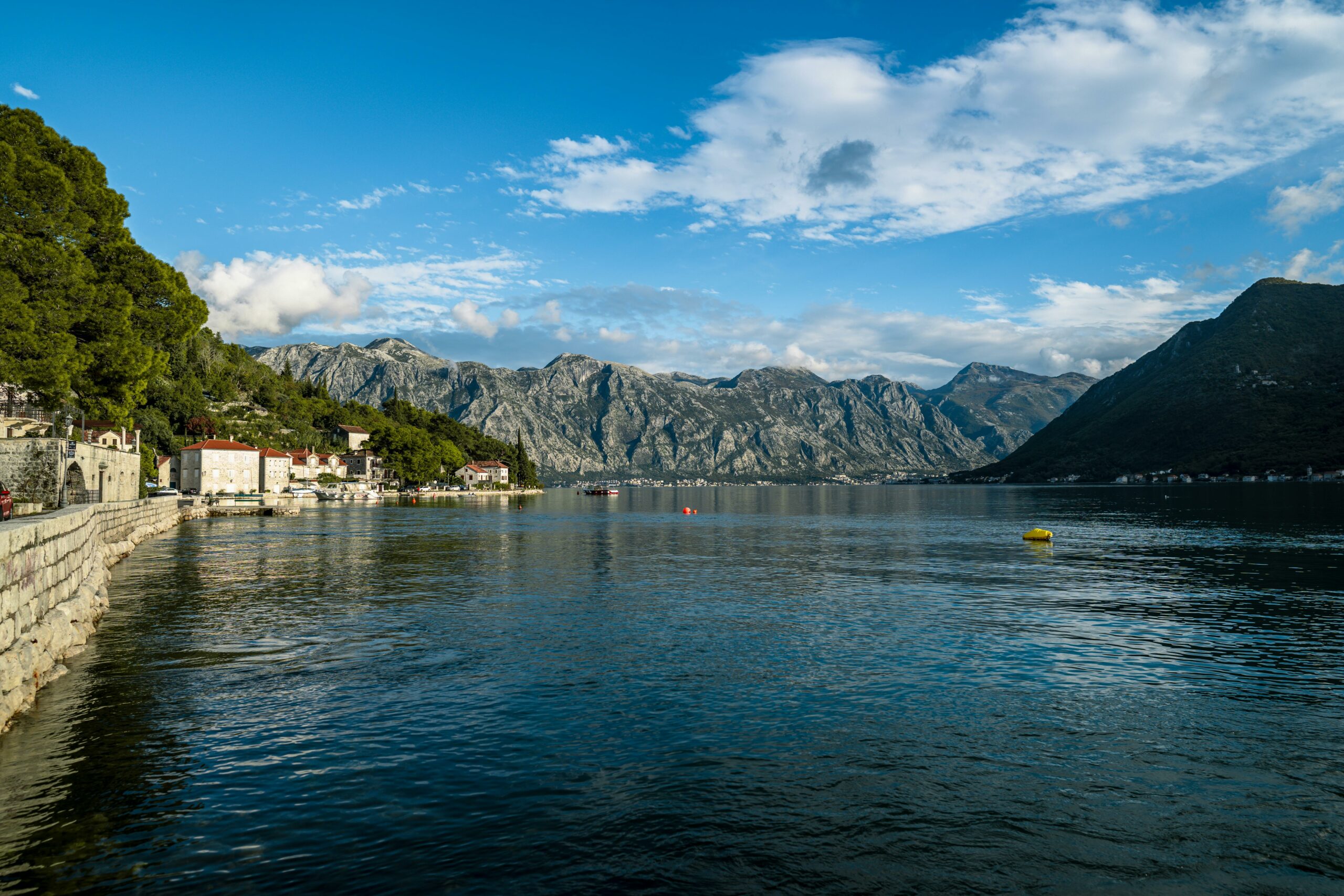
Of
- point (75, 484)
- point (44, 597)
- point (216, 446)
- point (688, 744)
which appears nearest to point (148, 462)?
point (216, 446)

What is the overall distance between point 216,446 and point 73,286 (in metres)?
122

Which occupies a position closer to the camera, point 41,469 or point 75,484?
point 41,469

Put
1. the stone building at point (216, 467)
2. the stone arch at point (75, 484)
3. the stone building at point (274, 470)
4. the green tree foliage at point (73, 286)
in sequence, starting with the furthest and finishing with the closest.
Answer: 1. the stone building at point (274, 470)
2. the stone building at point (216, 467)
3. the stone arch at point (75, 484)
4. the green tree foliage at point (73, 286)

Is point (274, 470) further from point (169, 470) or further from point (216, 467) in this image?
point (169, 470)

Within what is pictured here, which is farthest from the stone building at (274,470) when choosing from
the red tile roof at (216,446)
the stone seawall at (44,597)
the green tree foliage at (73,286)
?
the stone seawall at (44,597)

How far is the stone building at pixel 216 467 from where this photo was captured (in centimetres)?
15975

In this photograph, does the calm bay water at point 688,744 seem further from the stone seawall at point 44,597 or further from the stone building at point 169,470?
the stone building at point 169,470

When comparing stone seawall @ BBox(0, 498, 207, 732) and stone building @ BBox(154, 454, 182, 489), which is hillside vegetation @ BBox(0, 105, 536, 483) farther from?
stone building @ BBox(154, 454, 182, 489)

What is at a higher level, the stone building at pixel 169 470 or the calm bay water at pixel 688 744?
the stone building at pixel 169 470

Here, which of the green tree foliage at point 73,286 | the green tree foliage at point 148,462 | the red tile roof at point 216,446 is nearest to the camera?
the green tree foliage at point 73,286

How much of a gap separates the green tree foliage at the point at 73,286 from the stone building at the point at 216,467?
105 meters

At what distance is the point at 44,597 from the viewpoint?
82.1ft

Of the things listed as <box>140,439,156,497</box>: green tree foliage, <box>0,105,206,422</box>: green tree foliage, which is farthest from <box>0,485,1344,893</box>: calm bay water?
<box>140,439,156,497</box>: green tree foliage

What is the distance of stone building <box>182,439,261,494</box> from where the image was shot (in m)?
160
